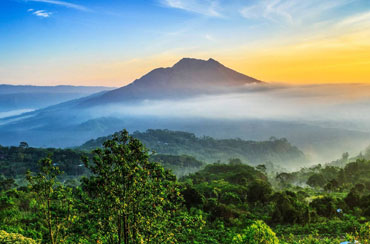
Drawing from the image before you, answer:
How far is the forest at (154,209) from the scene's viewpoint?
6504 mm

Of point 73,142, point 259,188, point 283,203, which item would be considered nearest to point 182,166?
point 259,188

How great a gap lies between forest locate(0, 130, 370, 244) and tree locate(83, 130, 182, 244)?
0.02 m

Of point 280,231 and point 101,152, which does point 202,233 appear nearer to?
point 280,231

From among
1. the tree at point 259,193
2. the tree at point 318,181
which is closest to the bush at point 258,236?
the tree at point 259,193

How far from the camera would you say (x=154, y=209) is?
674 cm

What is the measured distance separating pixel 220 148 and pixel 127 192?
105 meters

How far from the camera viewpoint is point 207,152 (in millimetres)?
104500

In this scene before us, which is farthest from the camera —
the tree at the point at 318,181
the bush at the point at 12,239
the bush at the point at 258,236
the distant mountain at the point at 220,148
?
the distant mountain at the point at 220,148

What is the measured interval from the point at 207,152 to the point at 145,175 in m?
98.9

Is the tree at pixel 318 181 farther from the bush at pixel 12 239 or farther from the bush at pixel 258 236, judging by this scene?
the bush at pixel 12 239

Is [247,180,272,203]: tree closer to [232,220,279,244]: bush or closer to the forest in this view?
the forest

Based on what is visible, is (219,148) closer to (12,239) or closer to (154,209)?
(154,209)

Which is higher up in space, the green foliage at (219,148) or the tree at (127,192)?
the tree at (127,192)

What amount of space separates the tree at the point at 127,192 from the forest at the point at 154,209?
0.9 inches
